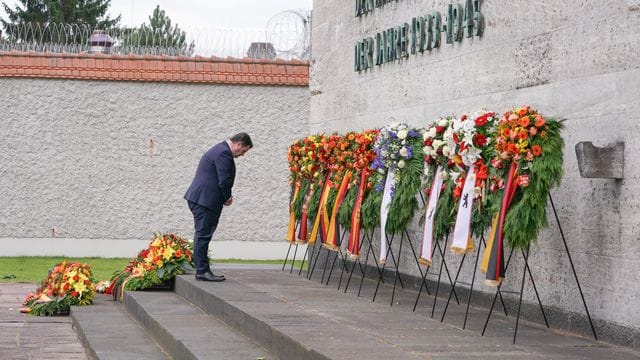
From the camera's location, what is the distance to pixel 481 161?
8.16 m

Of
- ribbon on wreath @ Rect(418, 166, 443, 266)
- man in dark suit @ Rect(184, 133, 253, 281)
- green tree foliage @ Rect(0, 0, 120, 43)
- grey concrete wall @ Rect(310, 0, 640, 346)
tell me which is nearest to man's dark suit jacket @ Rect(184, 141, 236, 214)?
man in dark suit @ Rect(184, 133, 253, 281)

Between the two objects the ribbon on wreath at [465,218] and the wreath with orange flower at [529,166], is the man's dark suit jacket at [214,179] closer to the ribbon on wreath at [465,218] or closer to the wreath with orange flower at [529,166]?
the ribbon on wreath at [465,218]

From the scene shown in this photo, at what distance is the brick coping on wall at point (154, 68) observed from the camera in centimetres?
1992

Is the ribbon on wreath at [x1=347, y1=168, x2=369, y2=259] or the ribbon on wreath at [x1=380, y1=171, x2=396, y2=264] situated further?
the ribbon on wreath at [x1=347, y1=168, x2=369, y2=259]

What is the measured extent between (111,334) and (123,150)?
1015 cm

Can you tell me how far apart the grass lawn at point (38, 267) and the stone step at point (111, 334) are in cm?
369

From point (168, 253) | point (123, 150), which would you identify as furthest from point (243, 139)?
point (123, 150)

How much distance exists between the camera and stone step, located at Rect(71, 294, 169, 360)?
30.5ft

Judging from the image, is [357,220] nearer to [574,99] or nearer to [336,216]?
[336,216]

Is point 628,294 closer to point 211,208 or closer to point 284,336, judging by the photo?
point 284,336

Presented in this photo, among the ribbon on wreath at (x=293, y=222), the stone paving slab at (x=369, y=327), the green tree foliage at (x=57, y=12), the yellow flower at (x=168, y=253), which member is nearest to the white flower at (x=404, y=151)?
the stone paving slab at (x=369, y=327)

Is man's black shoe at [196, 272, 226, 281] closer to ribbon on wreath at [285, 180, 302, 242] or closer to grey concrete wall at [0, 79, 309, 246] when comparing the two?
ribbon on wreath at [285, 180, 302, 242]

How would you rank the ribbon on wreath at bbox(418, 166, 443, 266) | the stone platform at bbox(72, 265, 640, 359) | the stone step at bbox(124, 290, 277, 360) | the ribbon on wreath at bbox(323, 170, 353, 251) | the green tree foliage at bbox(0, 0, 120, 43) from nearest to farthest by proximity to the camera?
the stone platform at bbox(72, 265, 640, 359), the stone step at bbox(124, 290, 277, 360), the ribbon on wreath at bbox(418, 166, 443, 266), the ribbon on wreath at bbox(323, 170, 353, 251), the green tree foliage at bbox(0, 0, 120, 43)

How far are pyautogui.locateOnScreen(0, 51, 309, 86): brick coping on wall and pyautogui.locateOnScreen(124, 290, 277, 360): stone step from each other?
27.6 ft
